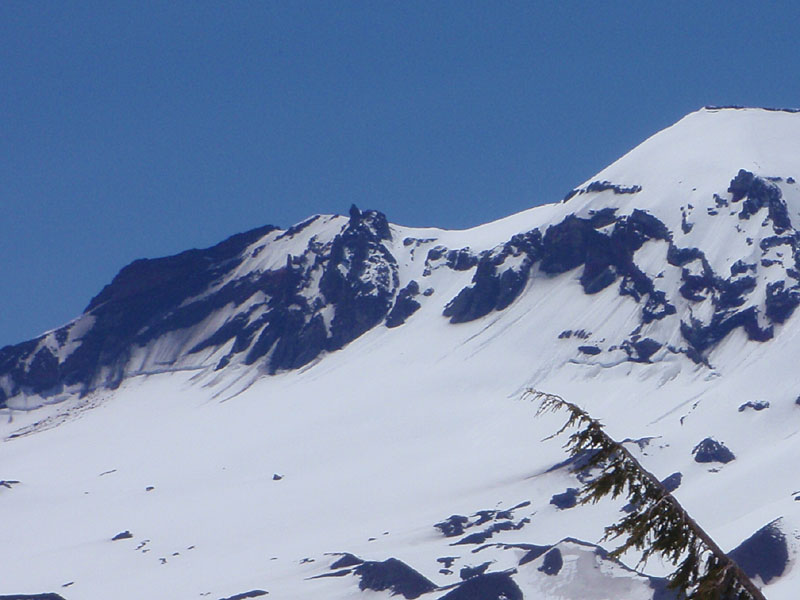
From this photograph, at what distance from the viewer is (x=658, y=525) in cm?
1457

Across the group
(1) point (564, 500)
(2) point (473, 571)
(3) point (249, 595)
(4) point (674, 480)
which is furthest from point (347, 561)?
(4) point (674, 480)

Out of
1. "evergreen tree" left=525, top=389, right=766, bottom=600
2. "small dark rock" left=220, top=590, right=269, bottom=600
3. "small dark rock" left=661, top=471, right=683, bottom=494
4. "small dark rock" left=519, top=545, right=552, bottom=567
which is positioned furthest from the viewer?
"small dark rock" left=661, top=471, right=683, bottom=494

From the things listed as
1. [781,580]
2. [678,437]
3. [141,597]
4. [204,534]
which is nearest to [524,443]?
[678,437]

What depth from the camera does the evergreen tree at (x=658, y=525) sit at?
1365 centimetres

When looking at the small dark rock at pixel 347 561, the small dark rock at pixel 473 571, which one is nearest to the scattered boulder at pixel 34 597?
the small dark rock at pixel 347 561

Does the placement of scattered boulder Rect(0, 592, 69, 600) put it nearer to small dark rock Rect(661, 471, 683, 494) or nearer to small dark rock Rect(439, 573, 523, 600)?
small dark rock Rect(439, 573, 523, 600)

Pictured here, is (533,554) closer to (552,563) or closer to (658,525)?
(552,563)

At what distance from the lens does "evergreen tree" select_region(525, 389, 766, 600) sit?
13648 mm

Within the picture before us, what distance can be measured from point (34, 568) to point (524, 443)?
6613cm

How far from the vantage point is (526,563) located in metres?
147

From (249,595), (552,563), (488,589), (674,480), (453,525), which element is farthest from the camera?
(674,480)

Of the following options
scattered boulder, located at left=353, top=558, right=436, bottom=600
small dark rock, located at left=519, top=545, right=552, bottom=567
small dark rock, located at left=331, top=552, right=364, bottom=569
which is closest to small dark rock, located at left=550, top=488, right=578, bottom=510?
small dark rock, located at left=519, top=545, right=552, bottom=567

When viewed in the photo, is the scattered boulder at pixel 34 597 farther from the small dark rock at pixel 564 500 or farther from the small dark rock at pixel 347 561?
the small dark rock at pixel 564 500

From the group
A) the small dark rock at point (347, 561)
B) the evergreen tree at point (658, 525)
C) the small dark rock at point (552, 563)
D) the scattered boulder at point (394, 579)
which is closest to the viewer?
the evergreen tree at point (658, 525)
